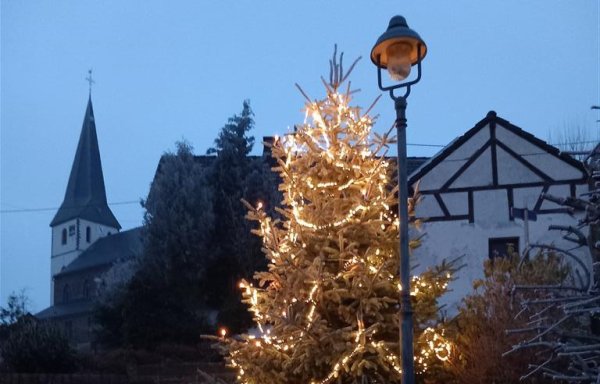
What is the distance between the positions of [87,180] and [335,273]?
230 feet

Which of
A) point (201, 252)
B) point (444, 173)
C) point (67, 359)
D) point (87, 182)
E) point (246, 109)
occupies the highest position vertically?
point (87, 182)

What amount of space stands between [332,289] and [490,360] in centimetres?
197

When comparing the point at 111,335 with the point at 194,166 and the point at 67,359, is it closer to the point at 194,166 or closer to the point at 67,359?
the point at 67,359

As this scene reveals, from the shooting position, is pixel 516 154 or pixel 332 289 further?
pixel 516 154

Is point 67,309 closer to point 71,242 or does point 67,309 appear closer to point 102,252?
point 102,252

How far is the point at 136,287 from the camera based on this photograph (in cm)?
2208

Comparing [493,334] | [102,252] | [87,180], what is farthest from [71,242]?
[493,334]

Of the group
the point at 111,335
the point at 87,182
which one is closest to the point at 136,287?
the point at 111,335

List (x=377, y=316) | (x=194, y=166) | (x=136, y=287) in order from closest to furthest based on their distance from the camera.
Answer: (x=377, y=316), (x=136, y=287), (x=194, y=166)

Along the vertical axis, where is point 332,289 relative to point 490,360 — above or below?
above

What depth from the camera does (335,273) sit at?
8.59 metres

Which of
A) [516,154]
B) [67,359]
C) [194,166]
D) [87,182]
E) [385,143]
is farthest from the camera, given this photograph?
[87,182]

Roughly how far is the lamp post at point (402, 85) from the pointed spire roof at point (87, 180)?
71570 mm

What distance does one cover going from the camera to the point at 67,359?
63.9 ft
